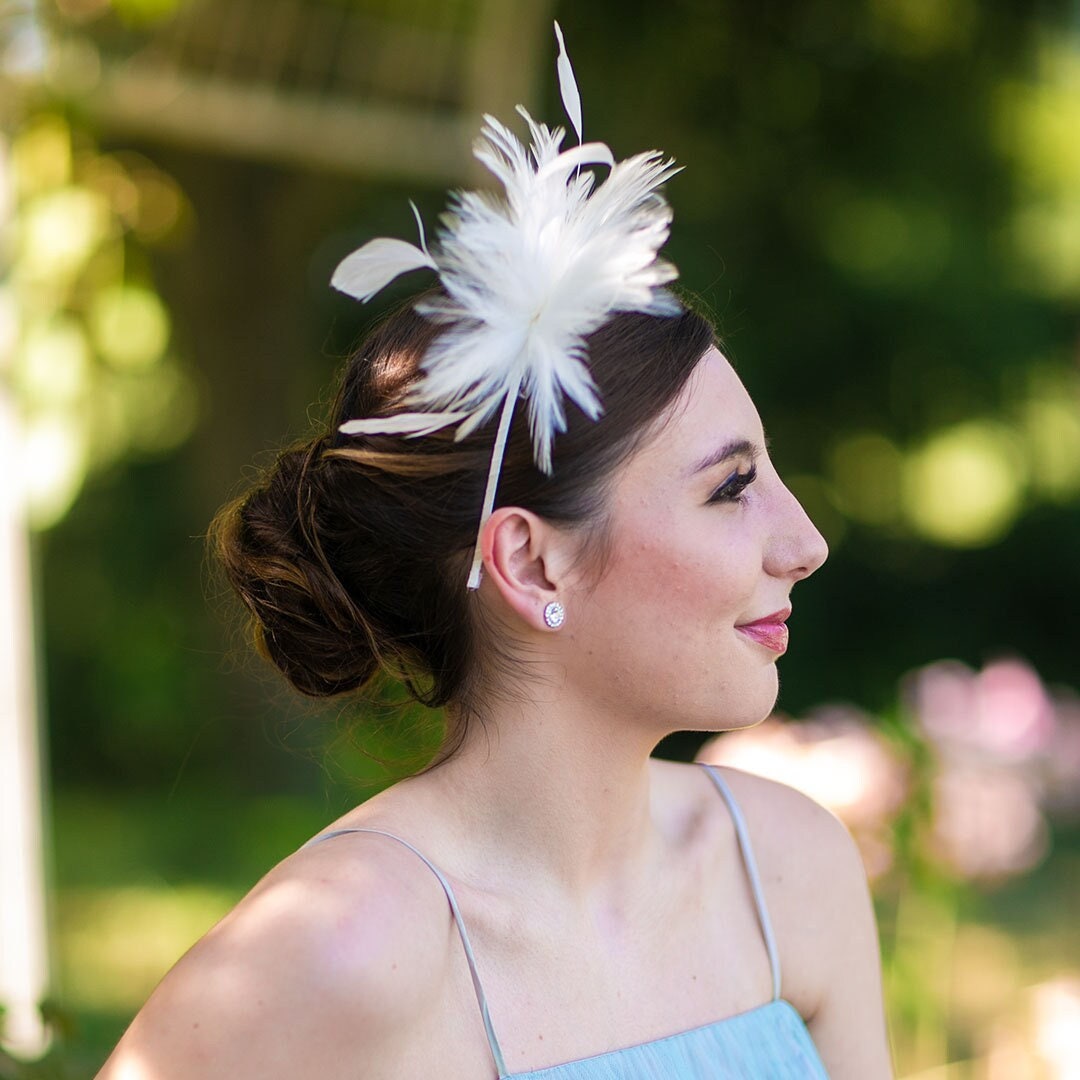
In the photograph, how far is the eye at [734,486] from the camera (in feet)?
5.03

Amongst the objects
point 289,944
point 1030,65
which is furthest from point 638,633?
point 1030,65

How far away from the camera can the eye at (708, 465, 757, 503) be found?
1.53 meters

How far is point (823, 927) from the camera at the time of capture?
181 centimetres

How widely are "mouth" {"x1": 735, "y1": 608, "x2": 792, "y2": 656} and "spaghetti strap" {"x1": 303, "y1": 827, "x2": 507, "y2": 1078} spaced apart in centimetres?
43

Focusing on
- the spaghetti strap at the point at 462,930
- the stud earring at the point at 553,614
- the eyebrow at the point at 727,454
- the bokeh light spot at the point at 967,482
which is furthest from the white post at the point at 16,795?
the bokeh light spot at the point at 967,482

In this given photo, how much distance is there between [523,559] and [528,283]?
31 centimetres

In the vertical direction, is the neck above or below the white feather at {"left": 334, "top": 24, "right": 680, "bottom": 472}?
below

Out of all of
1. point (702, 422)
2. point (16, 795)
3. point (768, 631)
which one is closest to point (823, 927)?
point (768, 631)

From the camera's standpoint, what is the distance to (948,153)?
4.72 meters

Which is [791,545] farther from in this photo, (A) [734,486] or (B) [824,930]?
(B) [824,930]

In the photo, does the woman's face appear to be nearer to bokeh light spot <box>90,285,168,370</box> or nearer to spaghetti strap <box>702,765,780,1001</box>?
spaghetti strap <box>702,765,780,1001</box>

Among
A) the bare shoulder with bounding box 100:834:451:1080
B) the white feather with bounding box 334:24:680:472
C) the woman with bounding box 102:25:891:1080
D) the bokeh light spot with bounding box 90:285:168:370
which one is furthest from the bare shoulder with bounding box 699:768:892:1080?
the bokeh light spot with bounding box 90:285:168:370

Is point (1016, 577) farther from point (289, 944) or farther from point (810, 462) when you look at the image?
point (289, 944)

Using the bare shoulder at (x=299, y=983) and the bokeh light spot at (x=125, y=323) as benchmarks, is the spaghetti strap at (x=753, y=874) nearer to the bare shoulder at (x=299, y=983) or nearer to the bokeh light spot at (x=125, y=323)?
the bare shoulder at (x=299, y=983)
